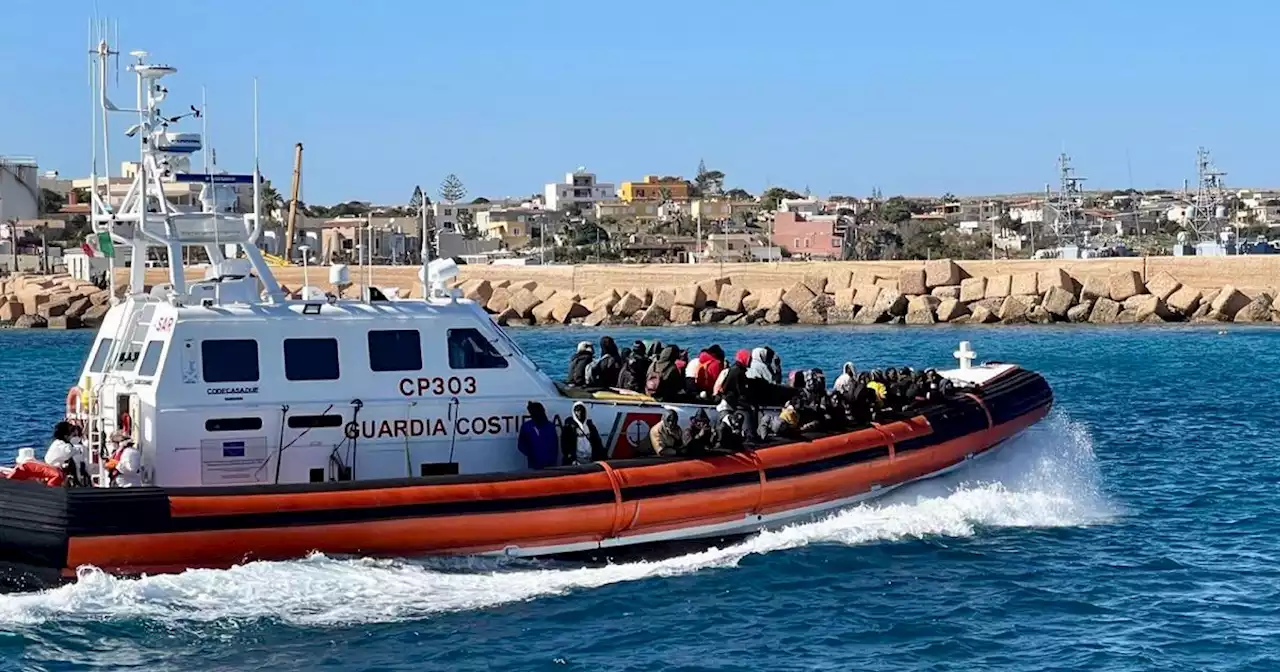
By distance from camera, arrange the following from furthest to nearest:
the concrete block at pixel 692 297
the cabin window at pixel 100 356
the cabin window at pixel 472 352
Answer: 1. the concrete block at pixel 692 297
2. the cabin window at pixel 100 356
3. the cabin window at pixel 472 352

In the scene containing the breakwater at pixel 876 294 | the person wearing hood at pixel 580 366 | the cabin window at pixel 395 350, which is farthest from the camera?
the breakwater at pixel 876 294

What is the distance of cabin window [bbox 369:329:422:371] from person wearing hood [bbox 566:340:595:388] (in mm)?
2800

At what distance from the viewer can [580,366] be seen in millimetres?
17734

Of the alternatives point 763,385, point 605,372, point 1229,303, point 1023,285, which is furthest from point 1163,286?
point 605,372

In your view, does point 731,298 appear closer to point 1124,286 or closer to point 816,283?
point 816,283

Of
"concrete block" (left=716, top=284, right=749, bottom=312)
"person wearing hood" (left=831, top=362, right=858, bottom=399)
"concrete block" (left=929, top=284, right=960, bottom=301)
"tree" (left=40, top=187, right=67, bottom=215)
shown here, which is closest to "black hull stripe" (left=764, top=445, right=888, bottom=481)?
"person wearing hood" (left=831, top=362, right=858, bottom=399)

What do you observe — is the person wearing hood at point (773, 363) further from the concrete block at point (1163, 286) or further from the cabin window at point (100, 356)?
the concrete block at point (1163, 286)

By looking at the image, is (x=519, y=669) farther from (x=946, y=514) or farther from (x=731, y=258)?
(x=731, y=258)

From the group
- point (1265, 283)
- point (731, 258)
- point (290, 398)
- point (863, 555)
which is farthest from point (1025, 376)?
point (731, 258)

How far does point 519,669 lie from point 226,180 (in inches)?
230

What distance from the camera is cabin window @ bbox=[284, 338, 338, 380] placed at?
48.1 feet

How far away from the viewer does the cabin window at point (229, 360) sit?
47.1 feet

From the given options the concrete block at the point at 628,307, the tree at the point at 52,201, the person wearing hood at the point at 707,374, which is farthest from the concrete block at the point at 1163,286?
the tree at the point at 52,201

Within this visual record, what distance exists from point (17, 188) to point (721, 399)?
258ft
